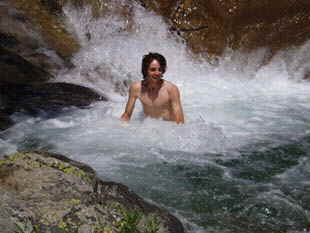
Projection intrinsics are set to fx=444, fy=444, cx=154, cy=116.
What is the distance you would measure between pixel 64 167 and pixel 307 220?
185 cm

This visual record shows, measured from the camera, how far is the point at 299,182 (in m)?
4.07

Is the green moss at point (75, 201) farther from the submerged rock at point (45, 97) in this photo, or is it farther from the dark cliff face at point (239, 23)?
the dark cliff face at point (239, 23)

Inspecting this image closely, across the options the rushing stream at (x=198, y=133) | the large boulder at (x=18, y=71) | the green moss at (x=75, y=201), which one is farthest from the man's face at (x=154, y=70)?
the green moss at (x=75, y=201)

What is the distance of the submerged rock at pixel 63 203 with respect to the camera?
8.26ft

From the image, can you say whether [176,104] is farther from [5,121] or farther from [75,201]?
[75,201]

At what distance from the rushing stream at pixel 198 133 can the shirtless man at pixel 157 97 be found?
140 mm

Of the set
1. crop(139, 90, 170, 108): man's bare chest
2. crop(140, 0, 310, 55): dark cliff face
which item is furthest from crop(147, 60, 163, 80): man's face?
crop(140, 0, 310, 55): dark cliff face

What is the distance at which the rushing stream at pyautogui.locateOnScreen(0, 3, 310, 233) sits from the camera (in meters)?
3.69

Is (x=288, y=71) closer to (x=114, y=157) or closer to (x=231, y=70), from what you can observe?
(x=231, y=70)

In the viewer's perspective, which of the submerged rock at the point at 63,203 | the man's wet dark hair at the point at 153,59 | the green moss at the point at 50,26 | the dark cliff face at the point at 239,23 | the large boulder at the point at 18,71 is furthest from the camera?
the dark cliff face at the point at 239,23

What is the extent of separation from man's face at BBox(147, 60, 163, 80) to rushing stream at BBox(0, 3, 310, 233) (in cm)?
63

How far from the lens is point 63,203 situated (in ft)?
8.86

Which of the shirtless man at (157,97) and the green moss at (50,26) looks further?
the green moss at (50,26)

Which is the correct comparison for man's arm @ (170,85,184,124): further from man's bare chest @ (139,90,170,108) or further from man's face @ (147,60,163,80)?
man's face @ (147,60,163,80)
